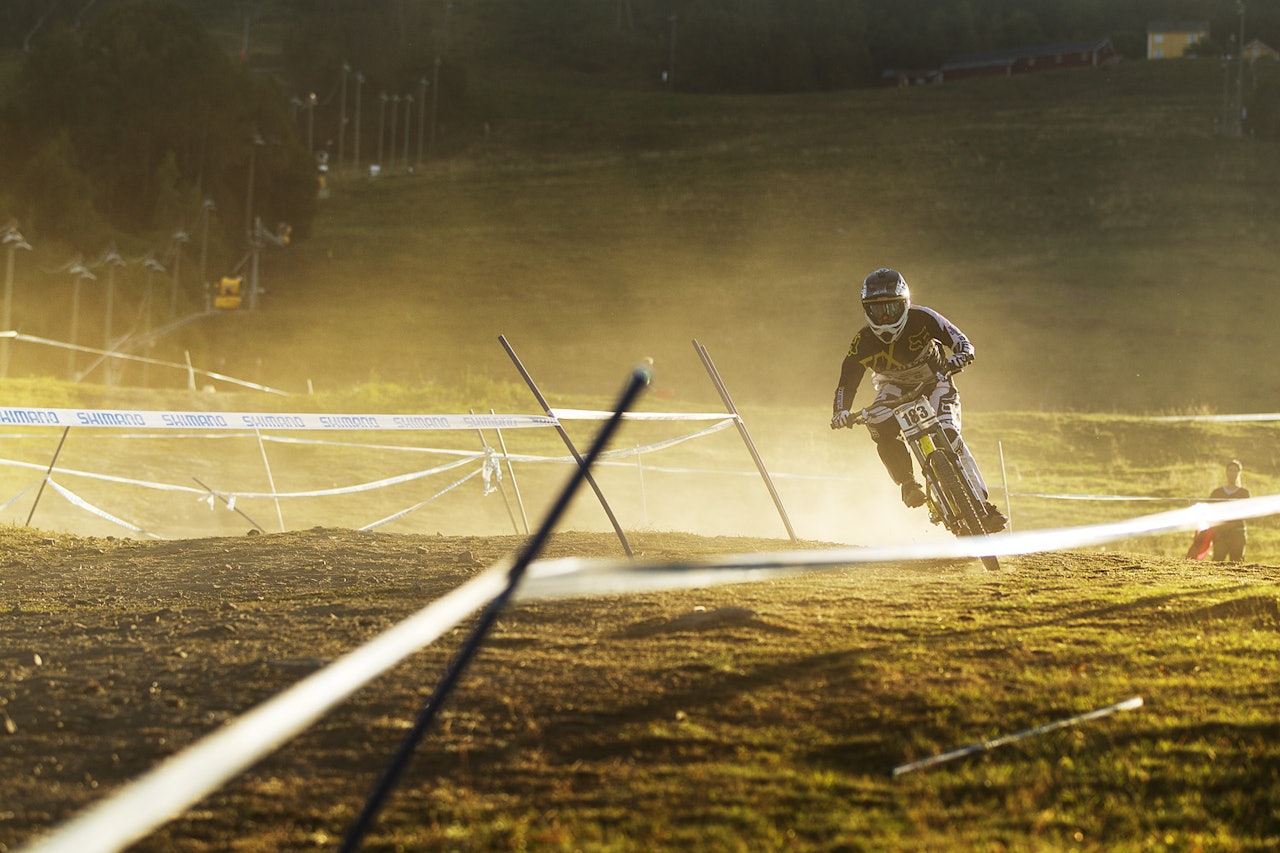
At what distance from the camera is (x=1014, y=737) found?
5.41 m

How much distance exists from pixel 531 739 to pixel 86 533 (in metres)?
13.7

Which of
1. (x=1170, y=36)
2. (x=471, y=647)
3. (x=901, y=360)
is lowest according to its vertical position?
(x=901, y=360)

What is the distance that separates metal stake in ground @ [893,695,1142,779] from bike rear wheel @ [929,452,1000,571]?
4.65 metres

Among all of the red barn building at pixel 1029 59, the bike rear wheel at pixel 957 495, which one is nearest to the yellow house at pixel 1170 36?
the red barn building at pixel 1029 59

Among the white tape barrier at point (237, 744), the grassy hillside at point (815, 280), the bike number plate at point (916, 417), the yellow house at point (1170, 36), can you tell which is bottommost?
the grassy hillside at point (815, 280)

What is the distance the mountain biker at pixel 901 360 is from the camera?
1097 cm

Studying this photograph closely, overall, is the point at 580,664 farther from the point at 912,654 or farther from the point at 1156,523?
the point at 1156,523

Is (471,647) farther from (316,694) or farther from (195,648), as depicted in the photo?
(195,648)

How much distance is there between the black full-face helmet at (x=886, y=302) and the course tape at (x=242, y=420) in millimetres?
2721

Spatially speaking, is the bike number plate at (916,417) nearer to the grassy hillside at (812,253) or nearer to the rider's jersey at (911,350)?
the rider's jersey at (911,350)

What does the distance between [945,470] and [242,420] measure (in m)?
5.79

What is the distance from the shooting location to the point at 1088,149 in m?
73.4

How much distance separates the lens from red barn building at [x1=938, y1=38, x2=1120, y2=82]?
397 ft

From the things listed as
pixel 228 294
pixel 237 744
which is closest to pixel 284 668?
pixel 237 744
